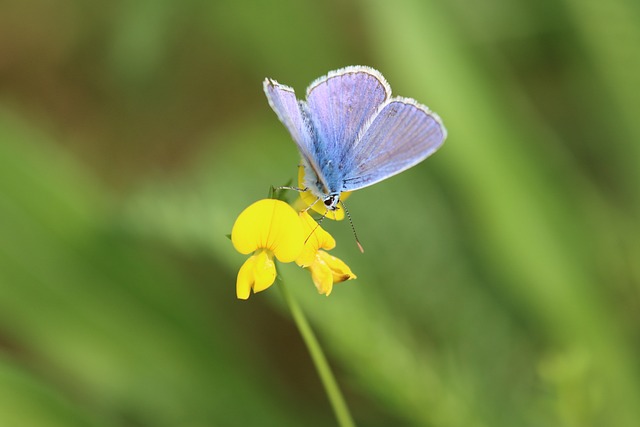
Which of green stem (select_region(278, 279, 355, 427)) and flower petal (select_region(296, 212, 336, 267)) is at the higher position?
flower petal (select_region(296, 212, 336, 267))

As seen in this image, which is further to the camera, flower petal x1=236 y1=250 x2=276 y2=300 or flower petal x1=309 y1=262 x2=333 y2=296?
flower petal x1=309 y1=262 x2=333 y2=296

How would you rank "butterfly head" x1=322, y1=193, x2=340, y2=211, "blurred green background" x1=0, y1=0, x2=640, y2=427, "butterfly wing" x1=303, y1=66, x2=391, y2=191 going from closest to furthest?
"butterfly wing" x1=303, y1=66, x2=391, y2=191
"butterfly head" x1=322, y1=193, x2=340, y2=211
"blurred green background" x1=0, y1=0, x2=640, y2=427

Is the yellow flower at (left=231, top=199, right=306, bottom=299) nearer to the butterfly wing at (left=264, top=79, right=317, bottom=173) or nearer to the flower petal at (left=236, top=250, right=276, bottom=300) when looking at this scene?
the flower petal at (left=236, top=250, right=276, bottom=300)

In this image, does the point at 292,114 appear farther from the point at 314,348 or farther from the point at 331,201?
the point at 314,348

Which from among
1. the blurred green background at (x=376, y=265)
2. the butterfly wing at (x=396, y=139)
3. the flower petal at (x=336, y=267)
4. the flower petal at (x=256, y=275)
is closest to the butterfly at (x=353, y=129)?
the butterfly wing at (x=396, y=139)

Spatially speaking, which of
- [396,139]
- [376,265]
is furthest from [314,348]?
[376,265]

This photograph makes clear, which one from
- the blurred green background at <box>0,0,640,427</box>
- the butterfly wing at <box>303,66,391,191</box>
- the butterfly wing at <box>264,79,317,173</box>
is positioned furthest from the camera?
the blurred green background at <box>0,0,640,427</box>

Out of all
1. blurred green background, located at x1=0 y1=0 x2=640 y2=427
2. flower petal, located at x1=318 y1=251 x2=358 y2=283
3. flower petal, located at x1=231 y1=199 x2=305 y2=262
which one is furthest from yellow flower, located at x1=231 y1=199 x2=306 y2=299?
blurred green background, located at x1=0 y1=0 x2=640 y2=427
